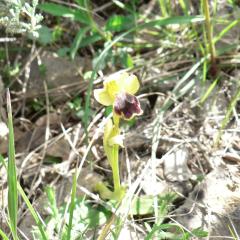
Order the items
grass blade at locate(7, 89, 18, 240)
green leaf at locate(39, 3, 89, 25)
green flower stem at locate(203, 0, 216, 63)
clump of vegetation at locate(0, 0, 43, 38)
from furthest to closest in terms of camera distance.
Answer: green leaf at locate(39, 3, 89, 25) → green flower stem at locate(203, 0, 216, 63) → clump of vegetation at locate(0, 0, 43, 38) → grass blade at locate(7, 89, 18, 240)

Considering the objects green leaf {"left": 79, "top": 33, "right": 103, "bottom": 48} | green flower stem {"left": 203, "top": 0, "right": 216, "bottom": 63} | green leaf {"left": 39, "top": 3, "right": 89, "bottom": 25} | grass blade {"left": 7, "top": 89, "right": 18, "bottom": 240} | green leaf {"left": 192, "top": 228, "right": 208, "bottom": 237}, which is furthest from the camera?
green leaf {"left": 79, "top": 33, "right": 103, "bottom": 48}

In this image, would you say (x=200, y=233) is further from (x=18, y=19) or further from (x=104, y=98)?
(x=18, y=19)

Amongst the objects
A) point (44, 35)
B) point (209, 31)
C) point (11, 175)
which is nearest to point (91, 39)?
point (44, 35)

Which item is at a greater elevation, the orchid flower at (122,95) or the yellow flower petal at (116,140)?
the orchid flower at (122,95)

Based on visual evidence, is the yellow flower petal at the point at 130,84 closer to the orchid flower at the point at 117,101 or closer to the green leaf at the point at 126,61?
the orchid flower at the point at 117,101

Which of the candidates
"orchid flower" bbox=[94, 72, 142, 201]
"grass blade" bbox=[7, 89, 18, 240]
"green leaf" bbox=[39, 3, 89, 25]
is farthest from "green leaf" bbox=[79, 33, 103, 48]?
"grass blade" bbox=[7, 89, 18, 240]

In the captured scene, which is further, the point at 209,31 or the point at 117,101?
the point at 209,31

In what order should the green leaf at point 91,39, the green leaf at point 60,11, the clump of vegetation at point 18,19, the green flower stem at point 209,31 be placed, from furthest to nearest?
→ the green leaf at point 91,39, the green leaf at point 60,11, the green flower stem at point 209,31, the clump of vegetation at point 18,19

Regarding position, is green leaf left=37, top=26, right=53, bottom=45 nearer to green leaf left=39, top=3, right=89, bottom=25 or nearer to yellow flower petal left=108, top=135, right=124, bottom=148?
green leaf left=39, top=3, right=89, bottom=25

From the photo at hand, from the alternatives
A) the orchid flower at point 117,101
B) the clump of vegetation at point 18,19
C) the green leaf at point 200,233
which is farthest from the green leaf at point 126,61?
the green leaf at point 200,233

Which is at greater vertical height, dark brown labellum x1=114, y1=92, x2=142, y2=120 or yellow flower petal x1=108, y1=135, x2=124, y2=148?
dark brown labellum x1=114, y1=92, x2=142, y2=120

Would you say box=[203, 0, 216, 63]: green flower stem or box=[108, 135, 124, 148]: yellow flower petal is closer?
box=[108, 135, 124, 148]: yellow flower petal

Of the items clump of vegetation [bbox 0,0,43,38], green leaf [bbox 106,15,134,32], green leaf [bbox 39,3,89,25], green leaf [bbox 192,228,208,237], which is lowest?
green leaf [bbox 192,228,208,237]
